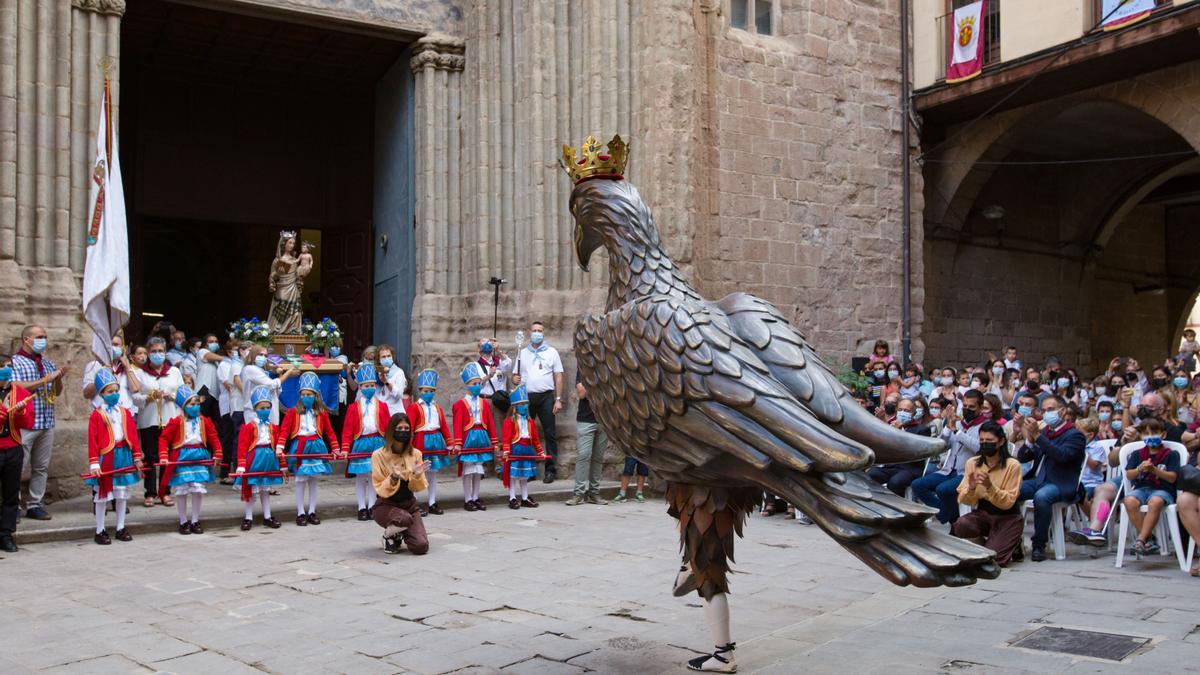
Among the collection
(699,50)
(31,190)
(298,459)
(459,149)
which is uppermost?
(699,50)

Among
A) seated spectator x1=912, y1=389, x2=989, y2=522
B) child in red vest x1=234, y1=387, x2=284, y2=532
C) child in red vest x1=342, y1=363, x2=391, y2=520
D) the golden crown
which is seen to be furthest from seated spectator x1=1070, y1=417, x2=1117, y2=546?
child in red vest x1=234, y1=387, x2=284, y2=532

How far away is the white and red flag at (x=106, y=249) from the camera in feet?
35.5

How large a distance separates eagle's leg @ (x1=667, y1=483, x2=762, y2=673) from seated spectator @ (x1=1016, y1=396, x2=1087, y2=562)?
4356mm

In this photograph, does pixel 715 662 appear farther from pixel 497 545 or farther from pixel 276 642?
pixel 497 545

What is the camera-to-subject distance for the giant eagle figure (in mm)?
4078

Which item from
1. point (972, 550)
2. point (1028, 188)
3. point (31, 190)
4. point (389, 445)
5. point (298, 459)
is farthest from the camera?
point (1028, 188)

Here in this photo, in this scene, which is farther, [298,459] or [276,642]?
[298,459]

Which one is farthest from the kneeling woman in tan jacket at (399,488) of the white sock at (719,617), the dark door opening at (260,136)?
the dark door opening at (260,136)

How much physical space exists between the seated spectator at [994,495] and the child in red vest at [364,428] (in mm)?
5531

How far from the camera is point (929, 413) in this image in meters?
10.4

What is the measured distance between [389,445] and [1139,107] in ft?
38.7

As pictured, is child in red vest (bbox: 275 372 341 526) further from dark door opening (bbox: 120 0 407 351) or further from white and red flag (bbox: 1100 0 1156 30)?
white and red flag (bbox: 1100 0 1156 30)

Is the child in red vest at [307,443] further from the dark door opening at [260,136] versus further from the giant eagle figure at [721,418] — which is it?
the dark door opening at [260,136]

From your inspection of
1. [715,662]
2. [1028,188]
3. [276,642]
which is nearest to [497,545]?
[276,642]
